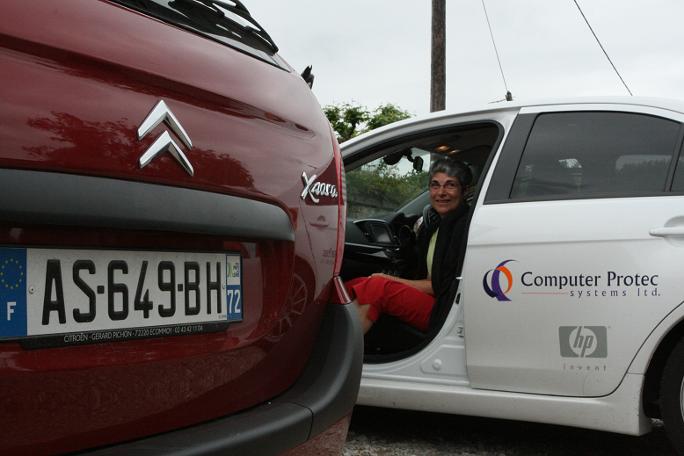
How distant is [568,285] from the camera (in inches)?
109

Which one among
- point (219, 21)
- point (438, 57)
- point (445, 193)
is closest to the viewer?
point (219, 21)

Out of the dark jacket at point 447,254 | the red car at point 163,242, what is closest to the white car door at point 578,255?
the dark jacket at point 447,254

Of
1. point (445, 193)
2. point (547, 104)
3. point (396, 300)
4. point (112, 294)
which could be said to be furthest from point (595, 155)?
point (112, 294)

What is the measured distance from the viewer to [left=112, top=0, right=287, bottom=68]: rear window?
5.16ft

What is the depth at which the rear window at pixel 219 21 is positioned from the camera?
1.57 m

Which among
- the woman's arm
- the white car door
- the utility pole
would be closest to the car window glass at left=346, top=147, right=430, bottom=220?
the woman's arm

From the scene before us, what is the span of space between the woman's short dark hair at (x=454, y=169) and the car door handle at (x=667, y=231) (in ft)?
4.24

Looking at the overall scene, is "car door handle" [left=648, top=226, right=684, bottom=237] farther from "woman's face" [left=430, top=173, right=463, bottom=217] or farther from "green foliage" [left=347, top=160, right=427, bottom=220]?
"green foliage" [left=347, top=160, right=427, bottom=220]

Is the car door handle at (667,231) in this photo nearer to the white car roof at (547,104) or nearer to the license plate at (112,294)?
the white car roof at (547,104)

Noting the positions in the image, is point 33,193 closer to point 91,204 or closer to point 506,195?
point 91,204

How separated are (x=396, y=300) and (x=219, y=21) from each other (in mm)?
1963

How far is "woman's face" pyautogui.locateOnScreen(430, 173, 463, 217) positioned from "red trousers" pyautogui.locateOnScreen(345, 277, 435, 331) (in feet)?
1.60

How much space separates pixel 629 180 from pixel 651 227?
0.77 feet

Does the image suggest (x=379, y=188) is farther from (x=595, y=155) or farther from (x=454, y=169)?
(x=595, y=155)
